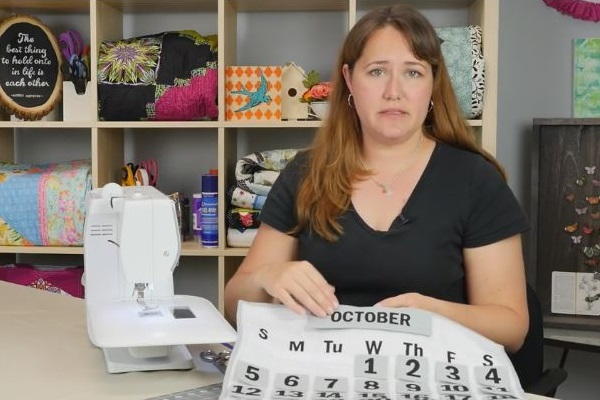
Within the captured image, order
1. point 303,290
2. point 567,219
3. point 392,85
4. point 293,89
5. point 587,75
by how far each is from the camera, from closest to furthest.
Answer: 1. point 303,290
2. point 392,85
3. point 567,219
4. point 293,89
5. point 587,75

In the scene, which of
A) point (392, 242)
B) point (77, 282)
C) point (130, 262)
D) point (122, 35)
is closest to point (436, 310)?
point (392, 242)

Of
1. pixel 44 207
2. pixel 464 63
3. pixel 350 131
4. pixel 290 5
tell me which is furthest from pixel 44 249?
pixel 464 63

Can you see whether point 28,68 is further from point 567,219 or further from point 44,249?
point 567,219

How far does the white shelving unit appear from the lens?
2.68 m

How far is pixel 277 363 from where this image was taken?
117cm

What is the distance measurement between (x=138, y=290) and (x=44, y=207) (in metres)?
1.51

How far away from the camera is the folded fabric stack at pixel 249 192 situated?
269 cm

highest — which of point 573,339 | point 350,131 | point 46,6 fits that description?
point 46,6

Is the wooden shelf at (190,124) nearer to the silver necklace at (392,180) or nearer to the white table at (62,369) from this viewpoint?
the silver necklace at (392,180)

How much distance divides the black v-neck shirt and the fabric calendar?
421mm

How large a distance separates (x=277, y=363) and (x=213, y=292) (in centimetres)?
198

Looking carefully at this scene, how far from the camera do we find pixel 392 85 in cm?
162

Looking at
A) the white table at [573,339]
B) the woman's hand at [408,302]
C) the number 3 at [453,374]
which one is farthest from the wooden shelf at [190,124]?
the number 3 at [453,374]

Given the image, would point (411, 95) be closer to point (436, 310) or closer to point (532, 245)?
point (436, 310)
